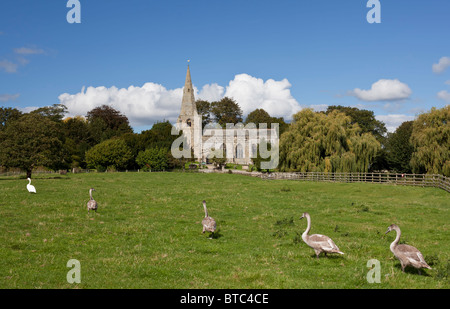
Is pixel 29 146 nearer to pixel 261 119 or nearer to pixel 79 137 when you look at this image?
pixel 79 137

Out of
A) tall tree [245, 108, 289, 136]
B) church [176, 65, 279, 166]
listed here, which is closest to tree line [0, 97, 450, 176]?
church [176, 65, 279, 166]

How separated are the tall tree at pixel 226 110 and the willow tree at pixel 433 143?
9744cm

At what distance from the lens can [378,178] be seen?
53188 millimetres

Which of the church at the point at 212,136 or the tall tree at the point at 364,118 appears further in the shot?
the church at the point at 212,136

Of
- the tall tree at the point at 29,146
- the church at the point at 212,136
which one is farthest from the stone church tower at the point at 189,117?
the tall tree at the point at 29,146

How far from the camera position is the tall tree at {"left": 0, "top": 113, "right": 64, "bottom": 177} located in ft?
160

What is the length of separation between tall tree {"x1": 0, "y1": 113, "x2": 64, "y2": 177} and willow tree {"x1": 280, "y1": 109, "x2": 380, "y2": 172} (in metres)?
37.9

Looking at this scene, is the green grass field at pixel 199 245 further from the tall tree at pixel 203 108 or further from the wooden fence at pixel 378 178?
the tall tree at pixel 203 108

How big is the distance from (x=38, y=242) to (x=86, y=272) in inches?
180

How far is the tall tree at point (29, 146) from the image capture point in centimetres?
4881

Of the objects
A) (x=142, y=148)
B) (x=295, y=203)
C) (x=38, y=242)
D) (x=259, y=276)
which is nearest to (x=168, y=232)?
(x=38, y=242)

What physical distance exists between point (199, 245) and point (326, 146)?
49763 mm

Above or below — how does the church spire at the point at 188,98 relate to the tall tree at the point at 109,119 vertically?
above
